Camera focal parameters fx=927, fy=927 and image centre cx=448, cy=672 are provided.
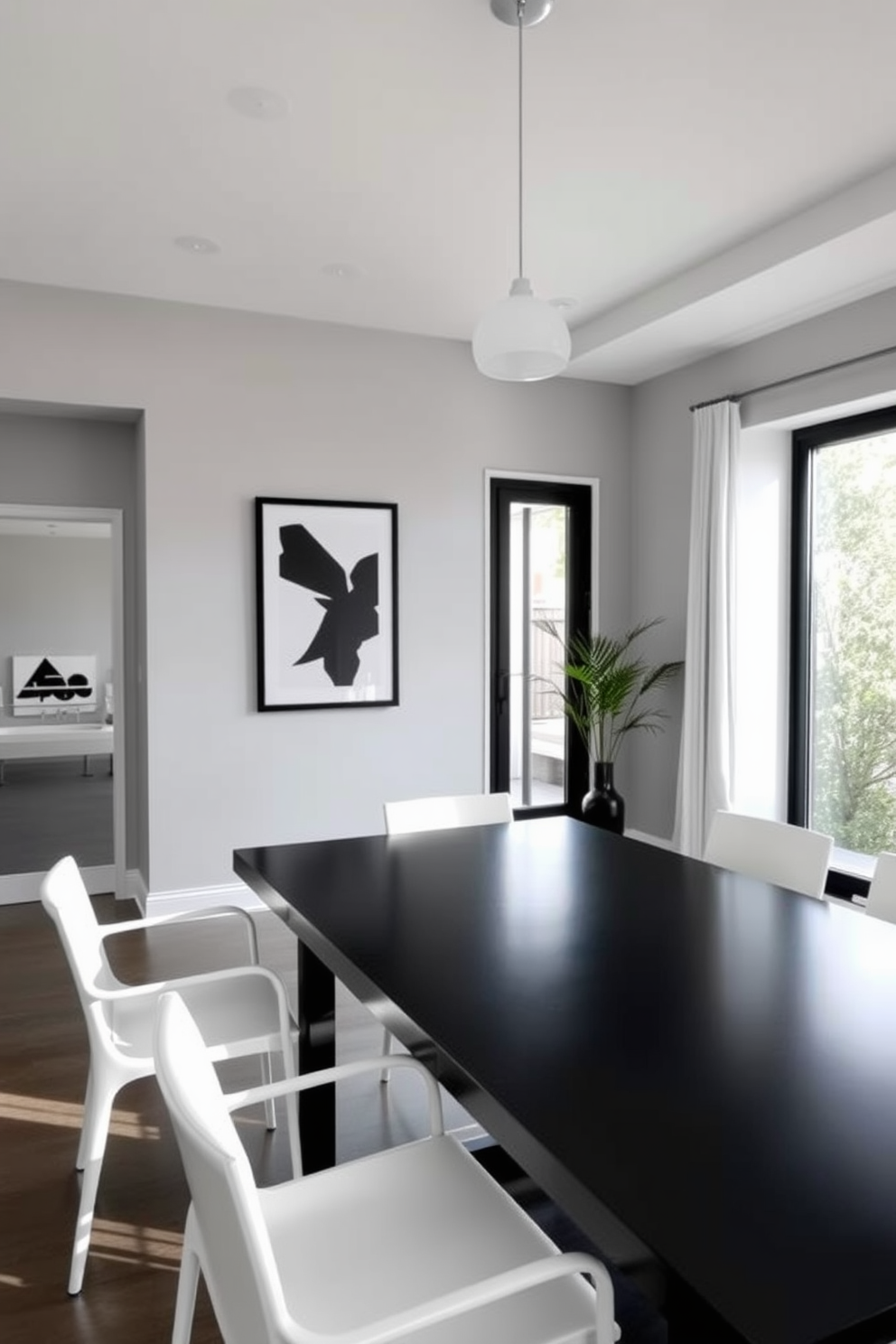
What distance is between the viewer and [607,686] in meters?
4.98

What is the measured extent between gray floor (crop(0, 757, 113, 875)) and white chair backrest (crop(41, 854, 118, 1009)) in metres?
3.06

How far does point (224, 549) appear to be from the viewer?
4.55 m

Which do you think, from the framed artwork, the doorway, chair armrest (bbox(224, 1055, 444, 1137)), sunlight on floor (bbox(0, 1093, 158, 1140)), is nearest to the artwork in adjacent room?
the doorway

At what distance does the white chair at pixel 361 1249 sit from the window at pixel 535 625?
12.5ft

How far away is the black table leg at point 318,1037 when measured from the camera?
6.82ft

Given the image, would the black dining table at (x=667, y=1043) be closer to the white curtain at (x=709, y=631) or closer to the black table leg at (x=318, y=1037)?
the black table leg at (x=318, y=1037)

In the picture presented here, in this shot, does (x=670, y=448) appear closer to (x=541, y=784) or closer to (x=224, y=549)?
(x=541, y=784)

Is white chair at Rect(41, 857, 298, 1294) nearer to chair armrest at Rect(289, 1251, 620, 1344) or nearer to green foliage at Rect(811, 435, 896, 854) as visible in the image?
chair armrest at Rect(289, 1251, 620, 1344)

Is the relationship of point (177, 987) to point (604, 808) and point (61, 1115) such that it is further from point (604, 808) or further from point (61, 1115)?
point (604, 808)

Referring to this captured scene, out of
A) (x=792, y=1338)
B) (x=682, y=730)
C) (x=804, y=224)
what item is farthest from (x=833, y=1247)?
(x=682, y=730)

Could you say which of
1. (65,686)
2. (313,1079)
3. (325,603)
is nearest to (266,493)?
→ (325,603)

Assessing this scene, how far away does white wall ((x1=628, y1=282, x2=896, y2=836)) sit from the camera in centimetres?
411

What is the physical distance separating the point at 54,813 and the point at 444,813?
3324 mm

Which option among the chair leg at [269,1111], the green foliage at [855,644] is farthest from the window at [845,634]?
the chair leg at [269,1111]
